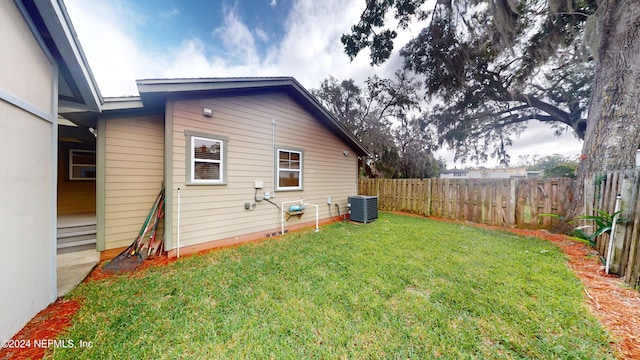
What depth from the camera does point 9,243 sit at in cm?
185

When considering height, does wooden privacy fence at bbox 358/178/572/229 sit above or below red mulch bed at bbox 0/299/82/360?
above

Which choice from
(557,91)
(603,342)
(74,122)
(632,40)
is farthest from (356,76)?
(603,342)

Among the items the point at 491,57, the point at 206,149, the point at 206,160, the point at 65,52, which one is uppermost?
the point at 491,57

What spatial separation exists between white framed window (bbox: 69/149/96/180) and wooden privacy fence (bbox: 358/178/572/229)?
10.5m

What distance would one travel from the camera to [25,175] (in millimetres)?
2064

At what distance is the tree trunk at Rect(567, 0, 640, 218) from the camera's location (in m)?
4.02

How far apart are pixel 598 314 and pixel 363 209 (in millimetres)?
5020

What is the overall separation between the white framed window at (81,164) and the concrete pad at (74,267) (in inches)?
119

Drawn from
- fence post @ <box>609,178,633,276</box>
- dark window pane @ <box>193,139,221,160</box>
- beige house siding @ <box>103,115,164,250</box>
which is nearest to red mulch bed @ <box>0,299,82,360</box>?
beige house siding @ <box>103,115,164,250</box>

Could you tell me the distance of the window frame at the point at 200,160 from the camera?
4.20 meters

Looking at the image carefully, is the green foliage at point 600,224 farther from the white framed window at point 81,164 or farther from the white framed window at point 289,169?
the white framed window at point 81,164

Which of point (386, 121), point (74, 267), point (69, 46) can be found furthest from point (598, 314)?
point (386, 121)

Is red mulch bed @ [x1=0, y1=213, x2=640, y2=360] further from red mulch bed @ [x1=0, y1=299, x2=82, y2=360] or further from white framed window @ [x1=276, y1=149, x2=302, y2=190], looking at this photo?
white framed window @ [x1=276, y1=149, x2=302, y2=190]

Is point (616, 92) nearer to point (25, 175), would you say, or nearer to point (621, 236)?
point (621, 236)
